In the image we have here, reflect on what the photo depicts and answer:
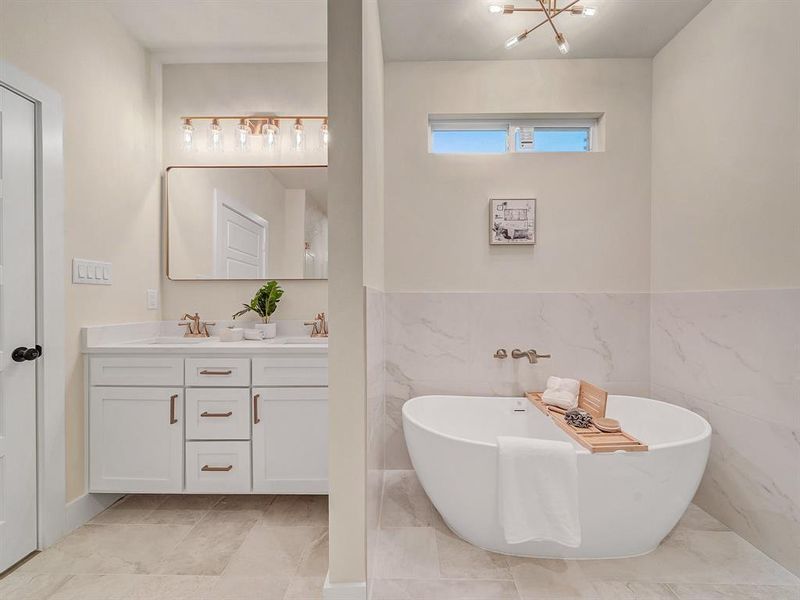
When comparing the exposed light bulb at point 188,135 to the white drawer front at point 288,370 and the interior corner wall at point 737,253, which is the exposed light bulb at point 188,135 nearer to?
the white drawer front at point 288,370

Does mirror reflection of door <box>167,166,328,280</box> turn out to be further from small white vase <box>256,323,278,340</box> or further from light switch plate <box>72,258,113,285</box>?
light switch plate <box>72,258,113,285</box>

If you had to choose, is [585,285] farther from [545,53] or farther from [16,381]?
[16,381]

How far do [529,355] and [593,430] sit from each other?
679 millimetres

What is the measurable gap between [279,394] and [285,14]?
2.09 m

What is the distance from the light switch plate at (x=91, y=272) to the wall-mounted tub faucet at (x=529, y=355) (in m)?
2.32

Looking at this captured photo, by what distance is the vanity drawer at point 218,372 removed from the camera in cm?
210

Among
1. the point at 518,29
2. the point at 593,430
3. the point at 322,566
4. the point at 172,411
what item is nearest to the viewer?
the point at 322,566

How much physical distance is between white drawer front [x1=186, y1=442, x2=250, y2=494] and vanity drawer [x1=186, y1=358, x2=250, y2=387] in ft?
1.01

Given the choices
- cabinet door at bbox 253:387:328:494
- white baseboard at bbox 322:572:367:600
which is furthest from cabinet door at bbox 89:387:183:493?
white baseboard at bbox 322:572:367:600

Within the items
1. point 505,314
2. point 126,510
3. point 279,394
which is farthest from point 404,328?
point 126,510

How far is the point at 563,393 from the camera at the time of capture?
2.27 m

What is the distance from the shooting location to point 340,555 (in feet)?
4.74

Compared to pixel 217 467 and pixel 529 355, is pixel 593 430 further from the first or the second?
pixel 217 467

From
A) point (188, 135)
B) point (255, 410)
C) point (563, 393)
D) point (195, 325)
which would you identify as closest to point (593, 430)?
point (563, 393)
